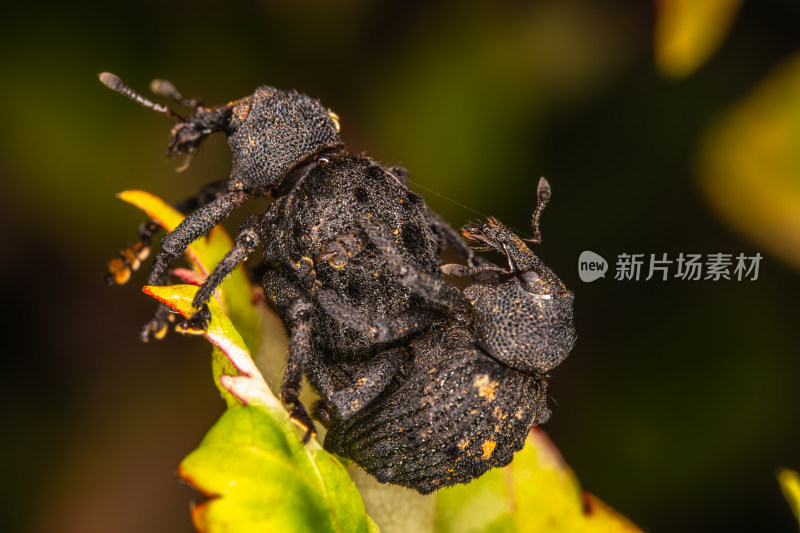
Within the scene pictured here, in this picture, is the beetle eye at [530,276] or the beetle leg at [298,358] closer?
the beetle leg at [298,358]

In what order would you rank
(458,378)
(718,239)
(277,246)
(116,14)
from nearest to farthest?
1. (458,378)
2. (277,246)
3. (116,14)
4. (718,239)

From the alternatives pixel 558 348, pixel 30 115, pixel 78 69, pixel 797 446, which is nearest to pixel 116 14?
pixel 78 69

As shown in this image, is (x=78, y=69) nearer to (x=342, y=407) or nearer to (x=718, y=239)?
(x=342, y=407)
